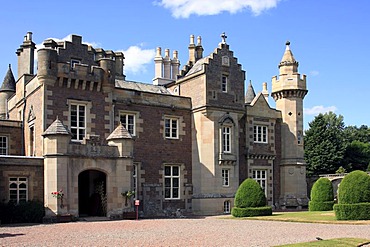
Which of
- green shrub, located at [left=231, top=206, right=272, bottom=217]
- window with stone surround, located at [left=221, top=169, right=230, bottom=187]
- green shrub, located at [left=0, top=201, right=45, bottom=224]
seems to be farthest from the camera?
window with stone surround, located at [left=221, top=169, right=230, bottom=187]

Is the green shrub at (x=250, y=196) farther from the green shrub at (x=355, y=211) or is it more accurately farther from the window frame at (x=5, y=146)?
the window frame at (x=5, y=146)

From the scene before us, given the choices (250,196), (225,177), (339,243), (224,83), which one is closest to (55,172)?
(250,196)

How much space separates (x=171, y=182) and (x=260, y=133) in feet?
30.2

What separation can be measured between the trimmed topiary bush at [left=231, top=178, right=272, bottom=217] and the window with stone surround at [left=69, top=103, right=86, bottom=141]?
34.0 ft

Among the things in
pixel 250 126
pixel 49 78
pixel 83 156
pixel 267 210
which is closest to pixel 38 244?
pixel 83 156

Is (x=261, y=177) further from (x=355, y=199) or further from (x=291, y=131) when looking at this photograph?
(x=355, y=199)

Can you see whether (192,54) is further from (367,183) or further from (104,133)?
(367,183)

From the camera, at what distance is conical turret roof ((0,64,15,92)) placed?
38969 millimetres

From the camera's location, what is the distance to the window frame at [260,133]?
3925 centimetres

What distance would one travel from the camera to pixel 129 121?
33.3 m

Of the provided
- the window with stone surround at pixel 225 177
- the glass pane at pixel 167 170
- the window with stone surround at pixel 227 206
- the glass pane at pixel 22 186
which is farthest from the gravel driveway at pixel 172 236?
the window with stone surround at pixel 227 206

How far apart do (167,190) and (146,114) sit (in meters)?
5.52

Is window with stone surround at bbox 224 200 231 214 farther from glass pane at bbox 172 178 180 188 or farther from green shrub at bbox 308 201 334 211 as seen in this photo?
green shrub at bbox 308 201 334 211

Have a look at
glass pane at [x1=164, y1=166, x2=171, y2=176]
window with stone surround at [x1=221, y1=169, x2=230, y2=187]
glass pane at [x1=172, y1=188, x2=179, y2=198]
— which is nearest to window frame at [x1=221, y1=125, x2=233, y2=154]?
window with stone surround at [x1=221, y1=169, x2=230, y2=187]
